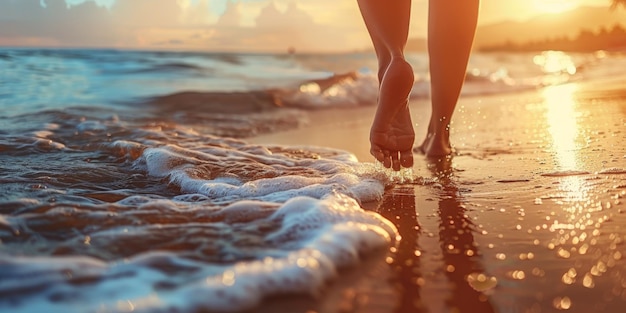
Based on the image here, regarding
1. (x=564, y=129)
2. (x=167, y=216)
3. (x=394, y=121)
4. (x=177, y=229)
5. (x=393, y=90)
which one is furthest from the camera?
(x=564, y=129)

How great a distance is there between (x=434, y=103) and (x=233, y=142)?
35.5 inches

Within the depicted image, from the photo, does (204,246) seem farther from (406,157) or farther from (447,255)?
(406,157)

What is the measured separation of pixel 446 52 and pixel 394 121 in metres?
0.55

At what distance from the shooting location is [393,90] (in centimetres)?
195

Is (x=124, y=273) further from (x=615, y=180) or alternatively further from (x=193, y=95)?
(x=193, y=95)

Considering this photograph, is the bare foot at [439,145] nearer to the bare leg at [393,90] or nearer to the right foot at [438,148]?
the right foot at [438,148]

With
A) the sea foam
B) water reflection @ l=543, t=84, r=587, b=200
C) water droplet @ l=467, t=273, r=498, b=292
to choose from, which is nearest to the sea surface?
the sea foam

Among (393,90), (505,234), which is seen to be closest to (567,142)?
(393,90)

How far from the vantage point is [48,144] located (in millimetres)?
2693

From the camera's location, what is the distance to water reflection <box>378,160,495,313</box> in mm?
1043

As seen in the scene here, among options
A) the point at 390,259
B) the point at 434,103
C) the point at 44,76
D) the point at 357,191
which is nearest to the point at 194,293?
the point at 390,259

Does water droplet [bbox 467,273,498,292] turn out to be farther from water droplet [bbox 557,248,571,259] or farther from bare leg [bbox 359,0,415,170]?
bare leg [bbox 359,0,415,170]

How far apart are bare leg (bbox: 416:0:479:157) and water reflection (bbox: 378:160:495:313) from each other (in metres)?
0.69

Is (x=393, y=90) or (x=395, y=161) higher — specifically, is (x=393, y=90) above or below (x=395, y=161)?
above
